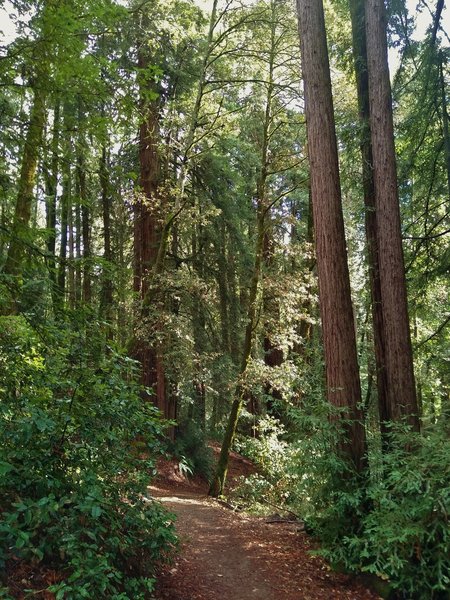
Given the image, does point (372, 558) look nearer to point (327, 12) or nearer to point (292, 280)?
point (292, 280)

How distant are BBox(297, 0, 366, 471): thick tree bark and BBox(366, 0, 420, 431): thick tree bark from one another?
1.79 feet

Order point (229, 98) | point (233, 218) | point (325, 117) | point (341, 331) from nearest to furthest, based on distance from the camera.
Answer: point (341, 331) < point (325, 117) < point (229, 98) < point (233, 218)

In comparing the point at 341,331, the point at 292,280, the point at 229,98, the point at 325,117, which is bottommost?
the point at 341,331

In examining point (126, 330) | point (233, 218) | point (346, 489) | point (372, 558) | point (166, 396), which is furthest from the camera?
point (233, 218)

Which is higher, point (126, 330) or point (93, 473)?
point (126, 330)

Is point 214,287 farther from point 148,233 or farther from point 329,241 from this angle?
point 329,241

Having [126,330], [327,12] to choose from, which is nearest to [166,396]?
[126,330]

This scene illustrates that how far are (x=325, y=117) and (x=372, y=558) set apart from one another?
221 inches

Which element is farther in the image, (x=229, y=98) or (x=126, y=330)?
(x=229, y=98)

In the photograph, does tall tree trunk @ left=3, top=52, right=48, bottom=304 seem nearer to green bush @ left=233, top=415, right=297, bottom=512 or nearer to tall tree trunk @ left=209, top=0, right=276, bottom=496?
tall tree trunk @ left=209, top=0, right=276, bottom=496

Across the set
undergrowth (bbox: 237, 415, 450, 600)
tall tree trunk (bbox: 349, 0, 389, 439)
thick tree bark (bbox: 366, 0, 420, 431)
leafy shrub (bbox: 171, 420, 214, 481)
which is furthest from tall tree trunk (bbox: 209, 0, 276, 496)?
undergrowth (bbox: 237, 415, 450, 600)

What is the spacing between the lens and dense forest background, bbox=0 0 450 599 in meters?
4.04

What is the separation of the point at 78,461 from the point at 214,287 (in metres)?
9.95

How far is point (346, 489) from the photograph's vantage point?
5.67m
